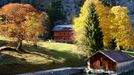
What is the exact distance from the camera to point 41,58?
70.9 meters

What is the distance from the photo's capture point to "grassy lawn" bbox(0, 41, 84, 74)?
63.8 meters

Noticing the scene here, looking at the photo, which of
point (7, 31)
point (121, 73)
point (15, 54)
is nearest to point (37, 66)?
point (15, 54)

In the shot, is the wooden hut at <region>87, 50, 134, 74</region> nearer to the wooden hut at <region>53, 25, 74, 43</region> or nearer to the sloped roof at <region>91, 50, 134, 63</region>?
the sloped roof at <region>91, 50, 134, 63</region>

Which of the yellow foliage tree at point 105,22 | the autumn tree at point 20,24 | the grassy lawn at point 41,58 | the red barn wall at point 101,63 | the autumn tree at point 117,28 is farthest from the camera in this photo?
the yellow foliage tree at point 105,22

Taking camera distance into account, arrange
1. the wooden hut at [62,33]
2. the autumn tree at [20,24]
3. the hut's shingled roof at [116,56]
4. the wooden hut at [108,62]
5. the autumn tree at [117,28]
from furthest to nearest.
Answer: the wooden hut at [62,33]
the autumn tree at [117,28]
the autumn tree at [20,24]
the hut's shingled roof at [116,56]
the wooden hut at [108,62]

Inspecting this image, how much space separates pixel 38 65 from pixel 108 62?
14.1 meters

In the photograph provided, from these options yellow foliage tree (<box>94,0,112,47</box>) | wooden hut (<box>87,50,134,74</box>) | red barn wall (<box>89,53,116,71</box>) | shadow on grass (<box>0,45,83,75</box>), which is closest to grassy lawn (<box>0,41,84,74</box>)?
shadow on grass (<box>0,45,83,75</box>)

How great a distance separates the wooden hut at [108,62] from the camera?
227 feet

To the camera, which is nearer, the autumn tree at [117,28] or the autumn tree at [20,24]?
the autumn tree at [20,24]

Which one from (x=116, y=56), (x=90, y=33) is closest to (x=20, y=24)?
(x=90, y=33)

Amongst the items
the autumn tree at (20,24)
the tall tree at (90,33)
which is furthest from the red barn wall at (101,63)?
the autumn tree at (20,24)

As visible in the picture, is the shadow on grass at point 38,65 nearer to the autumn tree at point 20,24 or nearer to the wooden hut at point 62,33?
the autumn tree at point 20,24

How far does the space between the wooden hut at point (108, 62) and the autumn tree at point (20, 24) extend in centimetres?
1346

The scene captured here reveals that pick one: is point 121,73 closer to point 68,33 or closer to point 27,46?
point 27,46
